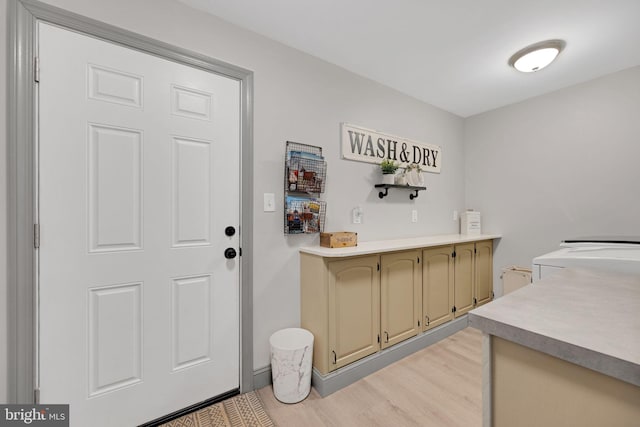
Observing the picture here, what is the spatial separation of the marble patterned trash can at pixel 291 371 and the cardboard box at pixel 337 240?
2.25ft

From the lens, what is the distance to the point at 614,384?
52 cm

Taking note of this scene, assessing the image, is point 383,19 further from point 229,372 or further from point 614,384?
point 229,372

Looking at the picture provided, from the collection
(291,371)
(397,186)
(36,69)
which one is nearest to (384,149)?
(397,186)

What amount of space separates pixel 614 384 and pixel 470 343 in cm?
216

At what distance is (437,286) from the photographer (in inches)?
94.2

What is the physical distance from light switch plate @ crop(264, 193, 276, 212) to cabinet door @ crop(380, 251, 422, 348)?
2.97ft

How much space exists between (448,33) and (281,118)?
4.34 ft

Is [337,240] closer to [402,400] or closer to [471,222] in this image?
[402,400]

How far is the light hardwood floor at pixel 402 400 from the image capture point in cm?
150

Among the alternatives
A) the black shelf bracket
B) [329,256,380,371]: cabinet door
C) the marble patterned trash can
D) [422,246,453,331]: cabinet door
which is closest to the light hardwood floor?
the marble patterned trash can

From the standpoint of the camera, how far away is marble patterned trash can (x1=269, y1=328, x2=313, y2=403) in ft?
5.32

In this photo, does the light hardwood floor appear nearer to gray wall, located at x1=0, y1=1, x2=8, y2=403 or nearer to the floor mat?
the floor mat

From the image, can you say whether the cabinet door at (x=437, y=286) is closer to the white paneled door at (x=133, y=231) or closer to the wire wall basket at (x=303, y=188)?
the wire wall basket at (x=303, y=188)

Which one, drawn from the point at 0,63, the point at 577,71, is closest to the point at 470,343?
the point at 577,71
